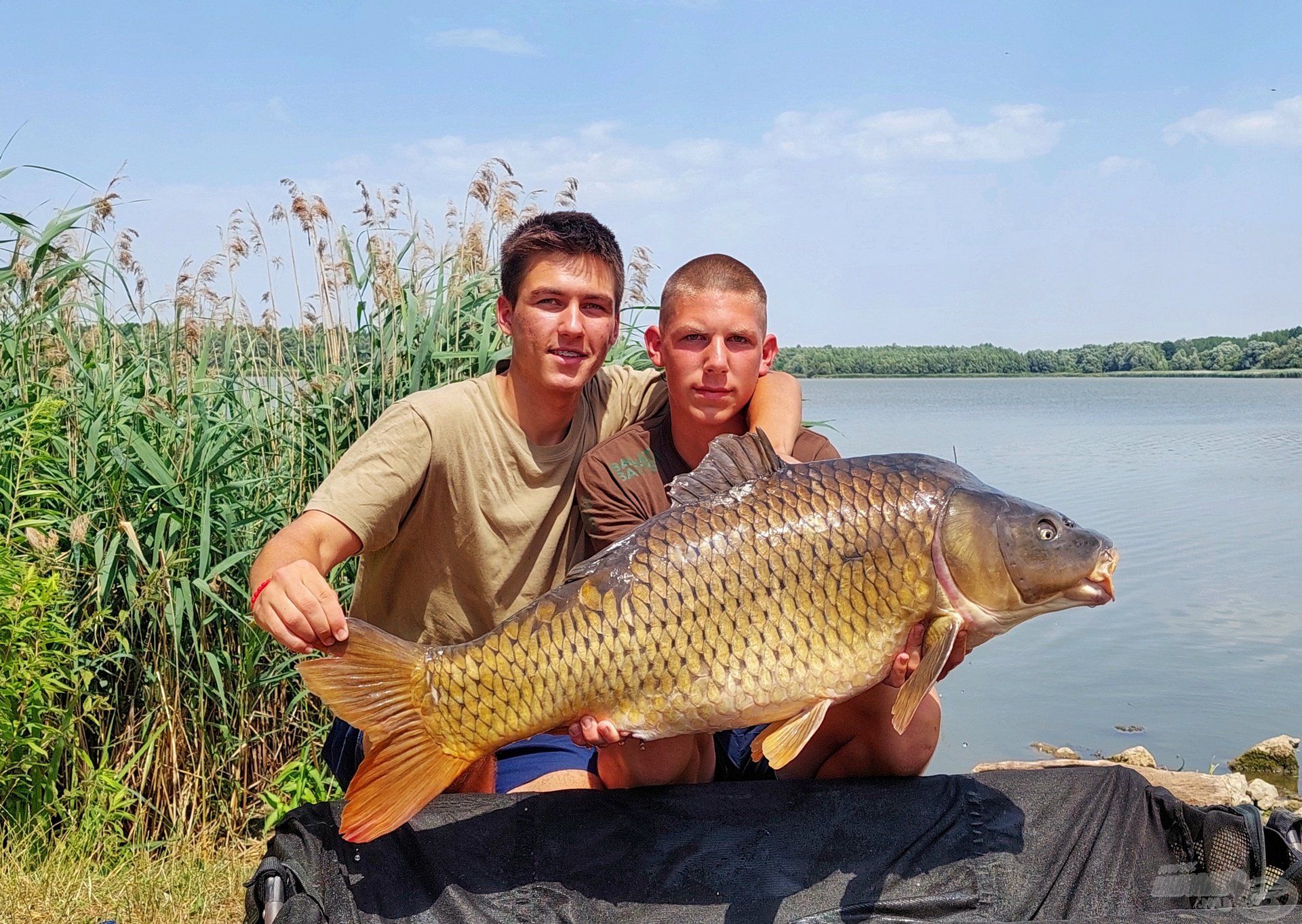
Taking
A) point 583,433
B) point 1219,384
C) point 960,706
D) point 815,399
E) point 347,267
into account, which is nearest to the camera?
point 583,433

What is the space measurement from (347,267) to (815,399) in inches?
1056

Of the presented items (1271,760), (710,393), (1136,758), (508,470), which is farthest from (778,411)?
(1271,760)

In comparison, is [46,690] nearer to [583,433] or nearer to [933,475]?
[583,433]

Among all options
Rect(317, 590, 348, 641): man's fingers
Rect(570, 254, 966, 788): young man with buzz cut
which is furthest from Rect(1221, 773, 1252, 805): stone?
Rect(317, 590, 348, 641): man's fingers

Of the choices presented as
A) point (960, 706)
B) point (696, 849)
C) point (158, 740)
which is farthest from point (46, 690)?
point (960, 706)

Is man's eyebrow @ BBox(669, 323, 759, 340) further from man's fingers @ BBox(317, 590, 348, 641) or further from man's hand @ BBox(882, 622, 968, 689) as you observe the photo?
man's fingers @ BBox(317, 590, 348, 641)

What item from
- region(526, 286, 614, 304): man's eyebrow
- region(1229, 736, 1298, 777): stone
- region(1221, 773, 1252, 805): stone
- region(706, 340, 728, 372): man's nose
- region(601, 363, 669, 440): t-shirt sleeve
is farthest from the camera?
region(1229, 736, 1298, 777): stone

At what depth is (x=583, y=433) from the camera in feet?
8.45

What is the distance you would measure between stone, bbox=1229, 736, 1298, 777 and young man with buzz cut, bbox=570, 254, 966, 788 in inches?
103

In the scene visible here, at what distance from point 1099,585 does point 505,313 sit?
141cm

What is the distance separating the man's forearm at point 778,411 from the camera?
234 centimetres

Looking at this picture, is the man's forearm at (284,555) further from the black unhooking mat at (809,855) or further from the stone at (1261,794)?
the stone at (1261,794)

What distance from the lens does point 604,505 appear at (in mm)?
2316

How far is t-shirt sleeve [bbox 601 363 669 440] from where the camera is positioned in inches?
105
